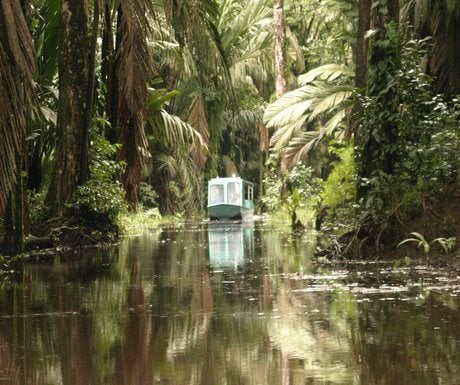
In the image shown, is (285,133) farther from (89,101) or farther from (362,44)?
(89,101)

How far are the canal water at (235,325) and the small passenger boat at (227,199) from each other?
27.5 meters

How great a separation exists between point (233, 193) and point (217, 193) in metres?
0.89

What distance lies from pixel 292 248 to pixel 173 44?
47.0 feet

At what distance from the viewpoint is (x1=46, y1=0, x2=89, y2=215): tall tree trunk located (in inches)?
581

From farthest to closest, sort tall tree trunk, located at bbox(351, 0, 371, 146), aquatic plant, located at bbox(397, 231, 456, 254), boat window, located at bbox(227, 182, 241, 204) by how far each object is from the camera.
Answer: boat window, located at bbox(227, 182, 241, 204) < tall tree trunk, located at bbox(351, 0, 371, 146) < aquatic plant, located at bbox(397, 231, 456, 254)

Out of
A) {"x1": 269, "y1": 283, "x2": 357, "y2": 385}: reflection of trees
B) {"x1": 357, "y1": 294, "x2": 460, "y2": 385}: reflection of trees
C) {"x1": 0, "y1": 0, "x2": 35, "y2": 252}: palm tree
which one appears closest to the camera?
{"x1": 357, "y1": 294, "x2": 460, "y2": 385}: reflection of trees

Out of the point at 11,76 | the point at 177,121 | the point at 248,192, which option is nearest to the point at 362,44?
the point at 11,76

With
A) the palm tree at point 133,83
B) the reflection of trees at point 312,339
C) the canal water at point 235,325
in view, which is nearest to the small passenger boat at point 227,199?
the palm tree at point 133,83

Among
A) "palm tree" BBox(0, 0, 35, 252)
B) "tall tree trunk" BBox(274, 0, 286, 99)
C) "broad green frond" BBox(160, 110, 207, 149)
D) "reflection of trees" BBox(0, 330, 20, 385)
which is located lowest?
"reflection of trees" BBox(0, 330, 20, 385)

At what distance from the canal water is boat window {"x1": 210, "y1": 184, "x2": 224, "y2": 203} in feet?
97.3

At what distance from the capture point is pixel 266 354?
187 inches

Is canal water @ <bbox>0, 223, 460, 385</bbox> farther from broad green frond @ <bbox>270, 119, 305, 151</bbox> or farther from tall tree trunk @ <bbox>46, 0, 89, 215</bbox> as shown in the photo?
broad green frond @ <bbox>270, 119, 305, 151</bbox>

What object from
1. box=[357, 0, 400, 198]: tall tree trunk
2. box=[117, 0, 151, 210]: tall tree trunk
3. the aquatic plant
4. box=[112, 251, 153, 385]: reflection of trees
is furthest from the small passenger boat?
box=[112, 251, 153, 385]: reflection of trees

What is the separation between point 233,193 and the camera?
3972 cm
